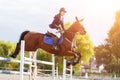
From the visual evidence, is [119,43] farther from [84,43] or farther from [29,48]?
[29,48]

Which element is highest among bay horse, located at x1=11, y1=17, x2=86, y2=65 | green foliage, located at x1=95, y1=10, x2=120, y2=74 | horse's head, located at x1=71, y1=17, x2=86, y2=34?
green foliage, located at x1=95, y1=10, x2=120, y2=74

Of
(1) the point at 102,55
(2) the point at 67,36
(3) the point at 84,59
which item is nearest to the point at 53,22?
(2) the point at 67,36

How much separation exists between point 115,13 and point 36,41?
4216cm

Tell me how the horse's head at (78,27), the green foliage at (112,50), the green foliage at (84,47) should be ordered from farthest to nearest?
the green foliage at (112,50)
the green foliage at (84,47)
the horse's head at (78,27)

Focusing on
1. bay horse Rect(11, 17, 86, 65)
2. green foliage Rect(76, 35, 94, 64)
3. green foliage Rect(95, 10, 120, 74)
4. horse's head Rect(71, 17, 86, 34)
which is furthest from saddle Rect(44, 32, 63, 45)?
green foliage Rect(95, 10, 120, 74)

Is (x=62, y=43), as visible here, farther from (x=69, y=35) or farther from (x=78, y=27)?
(x=78, y=27)

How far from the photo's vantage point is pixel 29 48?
1483 cm

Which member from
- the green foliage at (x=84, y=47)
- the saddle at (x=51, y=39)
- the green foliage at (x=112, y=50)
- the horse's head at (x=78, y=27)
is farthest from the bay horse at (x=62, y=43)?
the green foliage at (x=112, y=50)

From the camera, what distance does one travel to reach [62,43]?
14602 millimetres

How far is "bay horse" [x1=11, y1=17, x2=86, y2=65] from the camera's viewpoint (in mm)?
14422

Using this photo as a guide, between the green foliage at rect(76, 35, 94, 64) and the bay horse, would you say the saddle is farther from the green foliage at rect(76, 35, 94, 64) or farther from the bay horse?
the green foliage at rect(76, 35, 94, 64)

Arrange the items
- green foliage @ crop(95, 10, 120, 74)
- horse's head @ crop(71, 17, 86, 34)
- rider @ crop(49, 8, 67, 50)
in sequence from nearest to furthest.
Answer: rider @ crop(49, 8, 67, 50) < horse's head @ crop(71, 17, 86, 34) < green foliage @ crop(95, 10, 120, 74)

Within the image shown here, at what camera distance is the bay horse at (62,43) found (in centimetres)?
1442

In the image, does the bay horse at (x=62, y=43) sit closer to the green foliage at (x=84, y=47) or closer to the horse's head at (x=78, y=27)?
the horse's head at (x=78, y=27)
